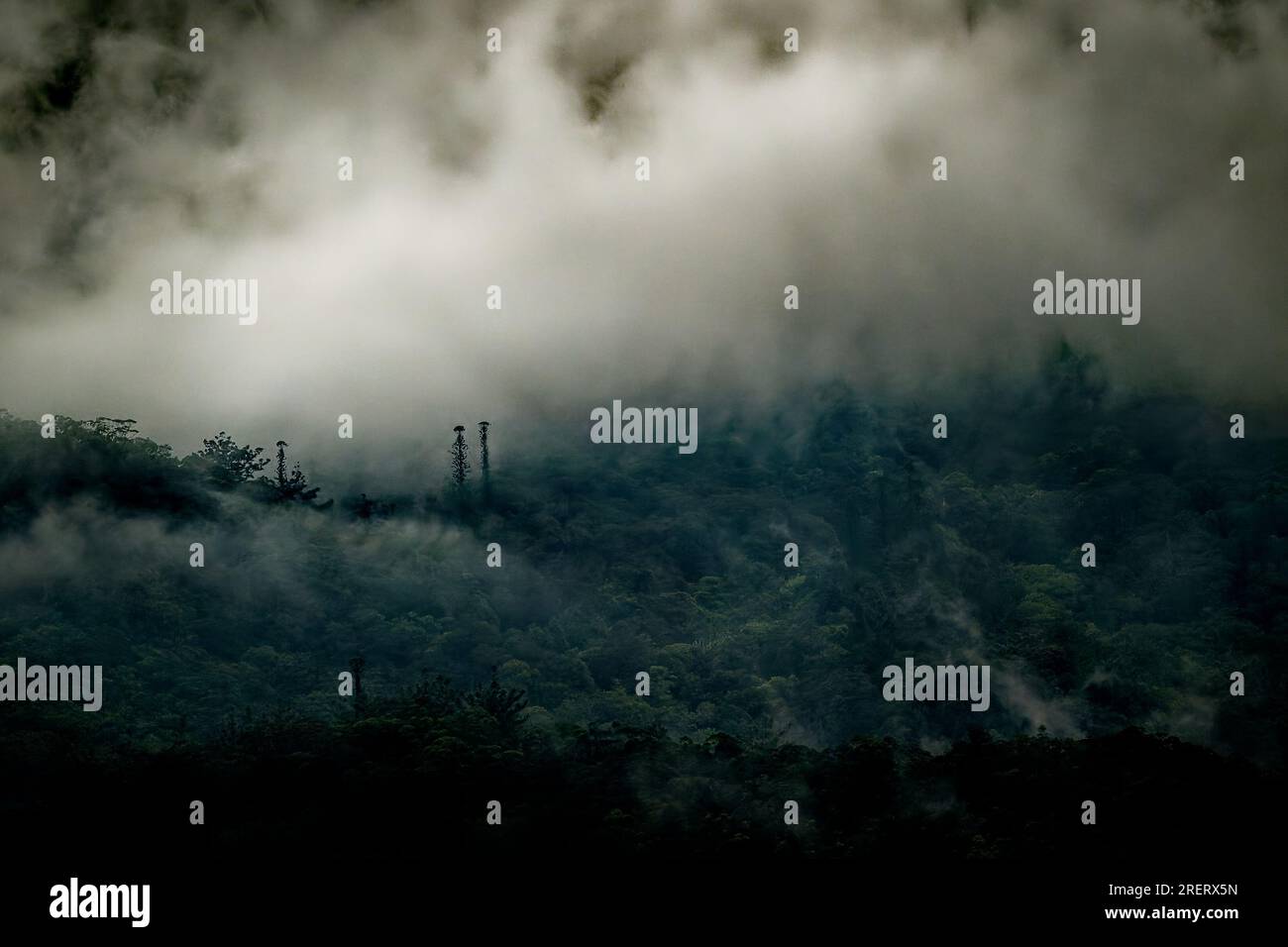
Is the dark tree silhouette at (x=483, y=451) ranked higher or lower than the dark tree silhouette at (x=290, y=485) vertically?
higher

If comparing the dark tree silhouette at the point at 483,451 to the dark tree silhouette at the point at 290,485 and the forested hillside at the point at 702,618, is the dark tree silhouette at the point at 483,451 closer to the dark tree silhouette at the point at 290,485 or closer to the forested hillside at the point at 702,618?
the forested hillside at the point at 702,618

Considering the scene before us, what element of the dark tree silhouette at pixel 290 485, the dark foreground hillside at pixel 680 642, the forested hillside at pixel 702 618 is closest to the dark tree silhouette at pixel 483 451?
the dark foreground hillside at pixel 680 642

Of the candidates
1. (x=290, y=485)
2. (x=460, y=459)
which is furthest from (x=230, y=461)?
(x=460, y=459)

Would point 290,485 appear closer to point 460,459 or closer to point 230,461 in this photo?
point 230,461

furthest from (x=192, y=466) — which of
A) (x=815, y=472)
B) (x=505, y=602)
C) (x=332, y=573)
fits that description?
(x=815, y=472)

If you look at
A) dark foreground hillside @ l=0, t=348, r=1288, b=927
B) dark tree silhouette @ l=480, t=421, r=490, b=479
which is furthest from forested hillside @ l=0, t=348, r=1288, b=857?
dark tree silhouette @ l=480, t=421, r=490, b=479

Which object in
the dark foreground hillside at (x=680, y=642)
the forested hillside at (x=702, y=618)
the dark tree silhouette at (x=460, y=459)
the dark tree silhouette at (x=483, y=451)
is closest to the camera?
the dark foreground hillside at (x=680, y=642)

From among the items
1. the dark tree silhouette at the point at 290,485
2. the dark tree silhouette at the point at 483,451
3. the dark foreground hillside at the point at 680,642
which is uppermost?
the dark tree silhouette at the point at 483,451

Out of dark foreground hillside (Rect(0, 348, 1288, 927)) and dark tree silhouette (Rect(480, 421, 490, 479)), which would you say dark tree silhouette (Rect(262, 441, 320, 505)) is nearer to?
dark foreground hillside (Rect(0, 348, 1288, 927))

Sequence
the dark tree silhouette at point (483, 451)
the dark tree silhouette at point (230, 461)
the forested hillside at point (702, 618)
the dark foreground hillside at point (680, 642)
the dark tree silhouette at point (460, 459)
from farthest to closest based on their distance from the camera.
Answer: the dark tree silhouette at point (483, 451), the dark tree silhouette at point (460, 459), the dark tree silhouette at point (230, 461), the forested hillside at point (702, 618), the dark foreground hillside at point (680, 642)
